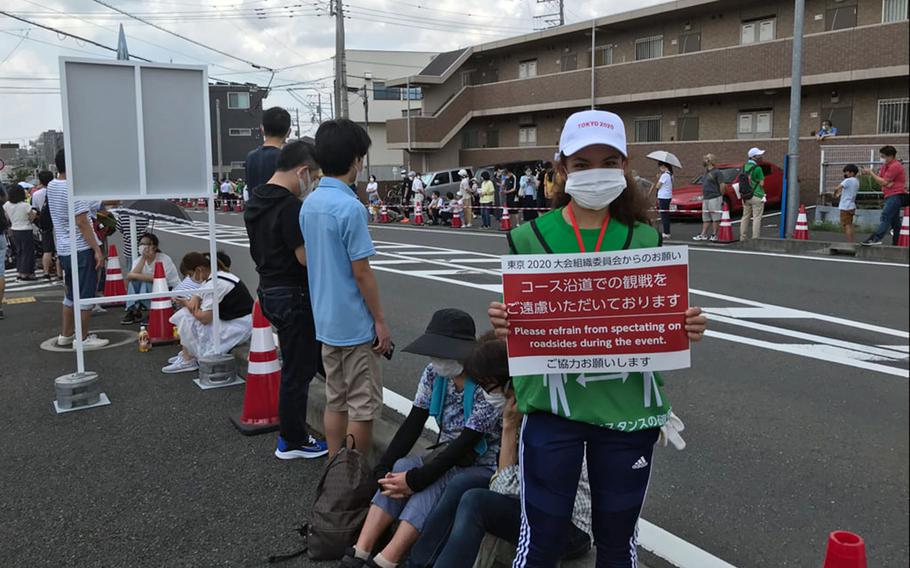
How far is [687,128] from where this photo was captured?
2662cm

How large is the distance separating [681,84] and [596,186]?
25489mm

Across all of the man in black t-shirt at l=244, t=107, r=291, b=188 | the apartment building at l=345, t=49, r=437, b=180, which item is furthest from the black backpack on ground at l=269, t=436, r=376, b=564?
the apartment building at l=345, t=49, r=437, b=180

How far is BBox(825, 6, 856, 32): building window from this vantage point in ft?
72.8

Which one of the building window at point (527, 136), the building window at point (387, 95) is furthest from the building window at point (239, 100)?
the building window at point (527, 136)

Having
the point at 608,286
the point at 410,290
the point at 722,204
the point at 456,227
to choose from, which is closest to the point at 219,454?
the point at 608,286

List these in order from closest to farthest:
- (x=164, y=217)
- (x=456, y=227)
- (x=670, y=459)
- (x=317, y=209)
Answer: (x=317, y=209) < (x=670, y=459) < (x=164, y=217) < (x=456, y=227)

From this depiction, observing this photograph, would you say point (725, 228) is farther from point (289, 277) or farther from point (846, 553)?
point (846, 553)

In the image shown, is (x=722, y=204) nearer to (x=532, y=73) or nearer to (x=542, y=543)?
(x=542, y=543)

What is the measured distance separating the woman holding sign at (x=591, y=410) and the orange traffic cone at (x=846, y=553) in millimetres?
588

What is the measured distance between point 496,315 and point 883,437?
131 inches

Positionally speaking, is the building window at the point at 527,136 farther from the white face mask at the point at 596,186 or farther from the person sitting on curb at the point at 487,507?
the white face mask at the point at 596,186

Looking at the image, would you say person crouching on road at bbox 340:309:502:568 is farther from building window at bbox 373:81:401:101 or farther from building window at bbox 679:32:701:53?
building window at bbox 373:81:401:101

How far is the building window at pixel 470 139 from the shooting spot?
3547cm

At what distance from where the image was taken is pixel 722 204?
15438 millimetres
